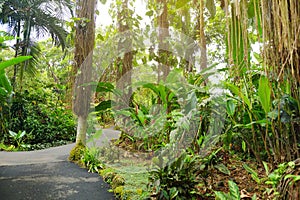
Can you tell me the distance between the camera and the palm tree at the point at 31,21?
7.58m

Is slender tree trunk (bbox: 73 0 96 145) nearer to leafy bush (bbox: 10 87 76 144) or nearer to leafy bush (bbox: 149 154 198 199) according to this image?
leafy bush (bbox: 149 154 198 199)

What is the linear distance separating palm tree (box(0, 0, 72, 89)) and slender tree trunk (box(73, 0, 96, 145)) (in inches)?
160

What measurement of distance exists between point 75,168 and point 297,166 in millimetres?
2737

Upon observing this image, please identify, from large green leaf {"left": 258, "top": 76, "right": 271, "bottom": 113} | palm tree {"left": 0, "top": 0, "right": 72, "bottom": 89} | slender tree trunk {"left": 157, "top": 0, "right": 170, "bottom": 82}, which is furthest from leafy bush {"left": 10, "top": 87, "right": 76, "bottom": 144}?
large green leaf {"left": 258, "top": 76, "right": 271, "bottom": 113}

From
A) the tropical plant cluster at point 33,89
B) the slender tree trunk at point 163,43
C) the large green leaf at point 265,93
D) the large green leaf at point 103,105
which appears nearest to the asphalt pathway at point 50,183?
the large green leaf at point 103,105

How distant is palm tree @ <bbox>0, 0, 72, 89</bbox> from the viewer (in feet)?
24.9

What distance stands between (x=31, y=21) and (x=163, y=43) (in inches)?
225

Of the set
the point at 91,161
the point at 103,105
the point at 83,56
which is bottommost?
the point at 91,161

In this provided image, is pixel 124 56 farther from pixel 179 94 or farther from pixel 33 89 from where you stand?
pixel 33 89

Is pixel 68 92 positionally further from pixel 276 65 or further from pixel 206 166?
pixel 276 65

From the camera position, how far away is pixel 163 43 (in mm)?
3908

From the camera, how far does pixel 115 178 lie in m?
2.66

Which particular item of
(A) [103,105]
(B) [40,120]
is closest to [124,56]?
(A) [103,105]

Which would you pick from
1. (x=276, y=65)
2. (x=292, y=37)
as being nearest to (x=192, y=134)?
(x=276, y=65)
